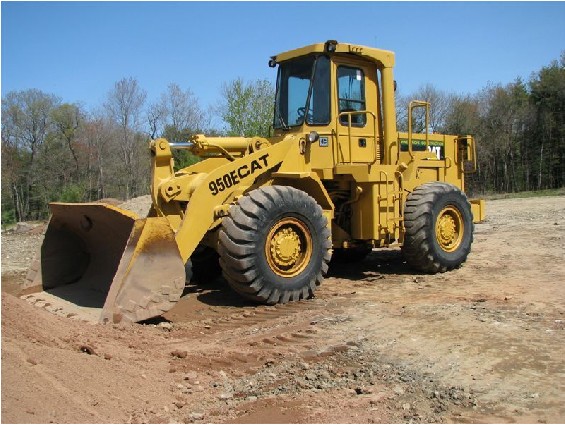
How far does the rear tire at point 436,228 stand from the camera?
8.29m

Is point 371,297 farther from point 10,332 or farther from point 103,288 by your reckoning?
point 10,332

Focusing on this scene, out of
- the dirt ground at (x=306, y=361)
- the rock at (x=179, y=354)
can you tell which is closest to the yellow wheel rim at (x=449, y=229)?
the dirt ground at (x=306, y=361)

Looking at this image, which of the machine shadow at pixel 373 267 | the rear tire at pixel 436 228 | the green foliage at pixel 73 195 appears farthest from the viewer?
the green foliage at pixel 73 195

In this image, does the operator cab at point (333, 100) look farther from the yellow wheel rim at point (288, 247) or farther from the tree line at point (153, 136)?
the tree line at point (153, 136)

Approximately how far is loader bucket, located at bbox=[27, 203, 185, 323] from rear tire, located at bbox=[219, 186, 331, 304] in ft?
2.44

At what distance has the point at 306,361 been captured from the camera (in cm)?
464

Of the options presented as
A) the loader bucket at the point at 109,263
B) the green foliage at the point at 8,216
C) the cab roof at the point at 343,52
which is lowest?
the green foliage at the point at 8,216

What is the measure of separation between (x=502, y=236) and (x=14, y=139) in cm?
3335

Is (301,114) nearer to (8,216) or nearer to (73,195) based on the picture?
(73,195)

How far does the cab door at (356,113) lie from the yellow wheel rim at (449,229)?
4.33ft

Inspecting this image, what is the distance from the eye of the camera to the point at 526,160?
3406cm

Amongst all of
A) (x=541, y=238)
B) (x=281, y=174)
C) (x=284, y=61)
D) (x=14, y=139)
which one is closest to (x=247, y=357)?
(x=281, y=174)

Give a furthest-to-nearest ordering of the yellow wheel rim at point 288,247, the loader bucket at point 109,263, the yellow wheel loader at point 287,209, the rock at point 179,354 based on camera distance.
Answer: the yellow wheel rim at point 288,247
the yellow wheel loader at point 287,209
the loader bucket at point 109,263
the rock at point 179,354

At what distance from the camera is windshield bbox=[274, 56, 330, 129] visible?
8031 millimetres
